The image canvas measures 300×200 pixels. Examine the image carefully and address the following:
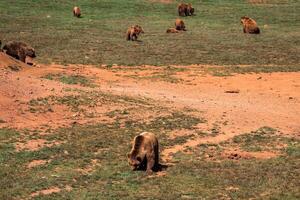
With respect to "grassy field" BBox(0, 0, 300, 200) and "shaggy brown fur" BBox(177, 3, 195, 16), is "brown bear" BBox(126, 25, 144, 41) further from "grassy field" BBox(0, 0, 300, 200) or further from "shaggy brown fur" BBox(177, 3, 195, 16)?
"shaggy brown fur" BBox(177, 3, 195, 16)

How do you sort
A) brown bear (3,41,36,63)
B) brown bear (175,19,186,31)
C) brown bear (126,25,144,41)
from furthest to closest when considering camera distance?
brown bear (175,19,186,31)
brown bear (126,25,144,41)
brown bear (3,41,36,63)

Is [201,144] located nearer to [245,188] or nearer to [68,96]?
[245,188]

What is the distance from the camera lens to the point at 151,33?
4131 centimetres

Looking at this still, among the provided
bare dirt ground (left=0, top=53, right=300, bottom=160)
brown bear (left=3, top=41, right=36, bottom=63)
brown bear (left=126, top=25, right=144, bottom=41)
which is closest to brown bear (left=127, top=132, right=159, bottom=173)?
bare dirt ground (left=0, top=53, right=300, bottom=160)

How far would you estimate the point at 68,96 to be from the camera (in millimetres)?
21641

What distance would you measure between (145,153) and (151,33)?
2759 centimetres

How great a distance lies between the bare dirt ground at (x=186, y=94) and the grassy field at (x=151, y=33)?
3158mm

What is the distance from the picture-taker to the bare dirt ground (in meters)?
19.1

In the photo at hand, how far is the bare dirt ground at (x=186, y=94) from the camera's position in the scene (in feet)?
62.8

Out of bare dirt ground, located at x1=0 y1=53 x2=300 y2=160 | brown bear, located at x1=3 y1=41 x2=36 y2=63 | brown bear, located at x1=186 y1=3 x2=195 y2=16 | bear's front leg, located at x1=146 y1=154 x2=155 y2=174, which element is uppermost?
brown bear, located at x1=186 y1=3 x2=195 y2=16

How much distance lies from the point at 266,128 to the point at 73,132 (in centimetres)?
634

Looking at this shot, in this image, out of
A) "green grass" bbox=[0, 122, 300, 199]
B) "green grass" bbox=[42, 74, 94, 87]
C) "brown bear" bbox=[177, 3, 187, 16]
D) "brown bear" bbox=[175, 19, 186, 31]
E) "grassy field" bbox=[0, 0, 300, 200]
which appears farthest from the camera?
"brown bear" bbox=[177, 3, 187, 16]

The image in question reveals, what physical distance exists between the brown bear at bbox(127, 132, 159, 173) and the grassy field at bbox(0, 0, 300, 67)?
17.2m

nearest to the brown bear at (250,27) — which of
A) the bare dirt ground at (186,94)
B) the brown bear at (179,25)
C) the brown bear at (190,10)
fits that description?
the brown bear at (179,25)
